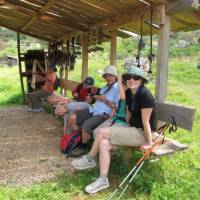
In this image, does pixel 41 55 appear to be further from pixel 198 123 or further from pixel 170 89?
pixel 198 123

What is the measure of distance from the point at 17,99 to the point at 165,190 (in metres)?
9.68

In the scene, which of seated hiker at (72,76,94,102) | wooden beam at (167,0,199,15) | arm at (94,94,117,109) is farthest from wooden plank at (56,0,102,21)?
wooden beam at (167,0,199,15)

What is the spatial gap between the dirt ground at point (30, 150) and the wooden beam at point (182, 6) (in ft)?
8.73

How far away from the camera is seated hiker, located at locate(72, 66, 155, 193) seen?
4.52m

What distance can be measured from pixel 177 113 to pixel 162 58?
97 cm

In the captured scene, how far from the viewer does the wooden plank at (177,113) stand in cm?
462

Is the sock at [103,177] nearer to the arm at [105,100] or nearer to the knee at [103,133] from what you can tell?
the knee at [103,133]

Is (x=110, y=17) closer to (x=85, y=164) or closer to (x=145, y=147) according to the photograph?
(x=85, y=164)

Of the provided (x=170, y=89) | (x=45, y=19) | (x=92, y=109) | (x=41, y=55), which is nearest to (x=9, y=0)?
(x=45, y=19)

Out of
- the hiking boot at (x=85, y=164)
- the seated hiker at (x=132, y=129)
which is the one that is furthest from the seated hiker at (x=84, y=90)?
the seated hiker at (x=132, y=129)

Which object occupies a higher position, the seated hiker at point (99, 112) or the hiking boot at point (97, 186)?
the seated hiker at point (99, 112)

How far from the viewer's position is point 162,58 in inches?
213

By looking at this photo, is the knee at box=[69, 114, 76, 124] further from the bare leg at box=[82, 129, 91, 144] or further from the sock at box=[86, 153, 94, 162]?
the sock at box=[86, 153, 94, 162]

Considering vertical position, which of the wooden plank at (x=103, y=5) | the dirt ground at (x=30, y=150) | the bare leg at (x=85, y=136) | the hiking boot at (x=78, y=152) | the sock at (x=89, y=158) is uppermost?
the wooden plank at (x=103, y=5)
